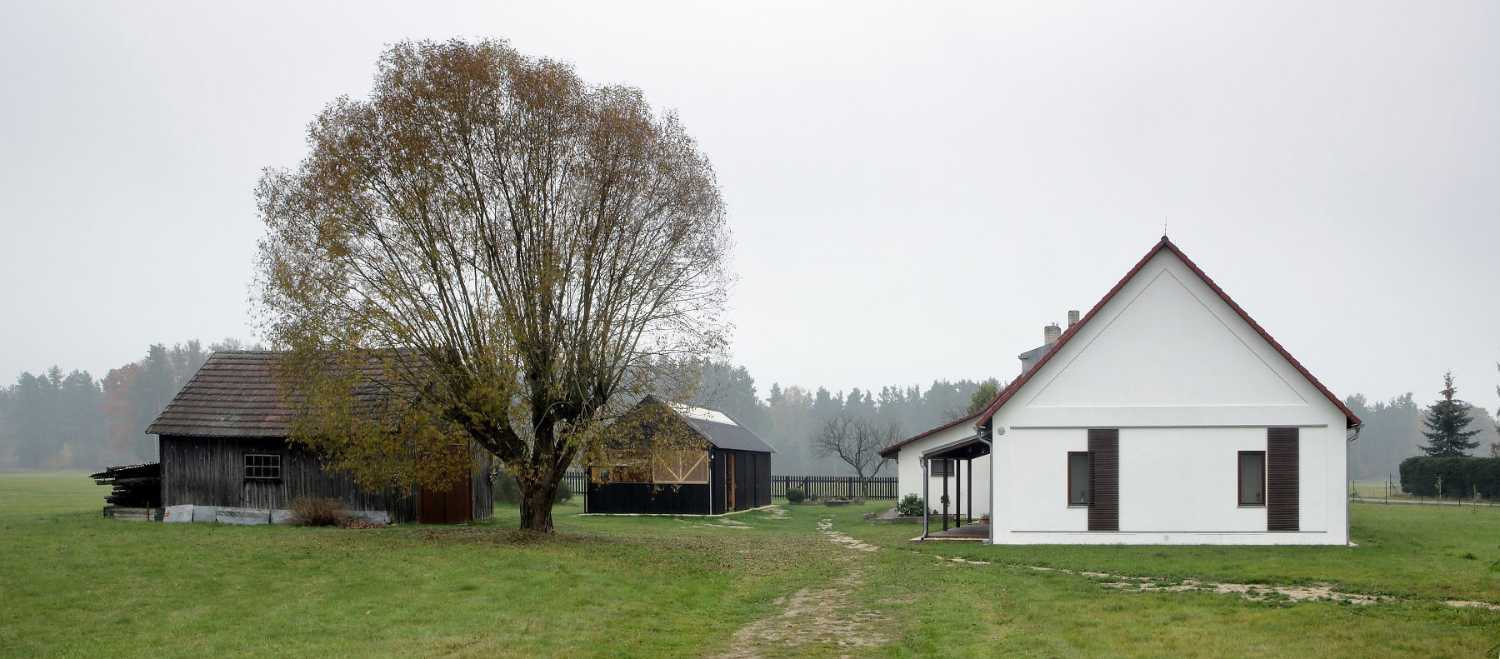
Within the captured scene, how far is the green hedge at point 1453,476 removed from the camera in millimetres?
48219

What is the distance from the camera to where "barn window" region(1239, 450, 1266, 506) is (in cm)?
2536

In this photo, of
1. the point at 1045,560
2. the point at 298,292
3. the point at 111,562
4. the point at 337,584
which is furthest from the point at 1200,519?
the point at 111,562

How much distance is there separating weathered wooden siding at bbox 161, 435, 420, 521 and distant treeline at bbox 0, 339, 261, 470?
10027cm

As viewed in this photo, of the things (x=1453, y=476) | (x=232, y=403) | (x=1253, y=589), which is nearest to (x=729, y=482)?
(x=232, y=403)

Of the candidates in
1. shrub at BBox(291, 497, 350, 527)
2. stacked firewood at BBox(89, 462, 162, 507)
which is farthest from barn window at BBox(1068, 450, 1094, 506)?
stacked firewood at BBox(89, 462, 162, 507)

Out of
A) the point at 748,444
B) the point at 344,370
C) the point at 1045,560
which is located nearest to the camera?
the point at 1045,560

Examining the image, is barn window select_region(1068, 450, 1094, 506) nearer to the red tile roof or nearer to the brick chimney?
the red tile roof

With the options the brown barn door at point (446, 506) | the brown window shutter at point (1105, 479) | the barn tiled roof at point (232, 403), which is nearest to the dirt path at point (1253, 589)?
the brown window shutter at point (1105, 479)

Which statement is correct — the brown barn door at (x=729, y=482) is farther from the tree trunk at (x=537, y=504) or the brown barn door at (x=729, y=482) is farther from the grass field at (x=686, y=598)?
the tree trunk at (x=537, y=504)

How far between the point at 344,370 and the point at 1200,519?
62.0ft

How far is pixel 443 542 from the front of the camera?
24.2 m

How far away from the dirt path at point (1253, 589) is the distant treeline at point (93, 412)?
407 ft

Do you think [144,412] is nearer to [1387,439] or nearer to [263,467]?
[263,467]

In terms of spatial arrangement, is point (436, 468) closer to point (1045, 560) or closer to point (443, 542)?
point (443, 542)
